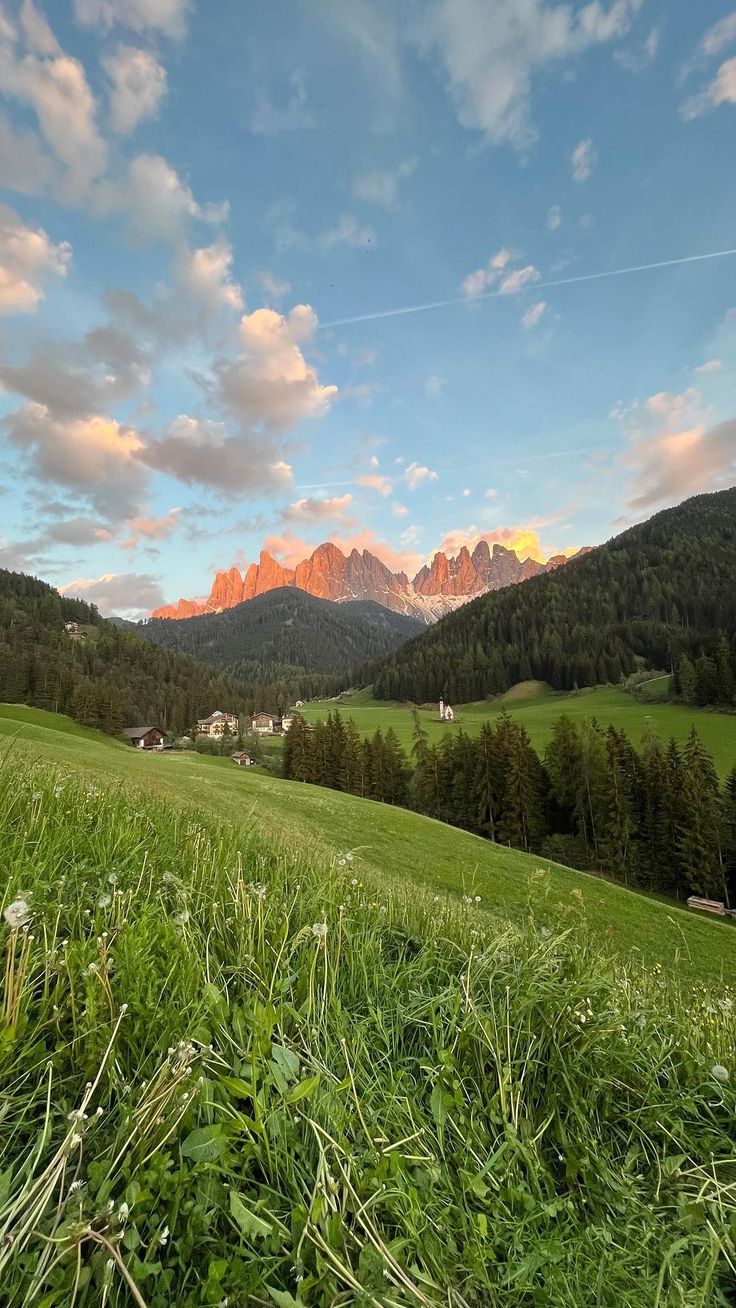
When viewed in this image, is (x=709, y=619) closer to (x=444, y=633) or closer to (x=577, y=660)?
(x=577, y=660)

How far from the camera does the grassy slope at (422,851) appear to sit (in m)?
15.5

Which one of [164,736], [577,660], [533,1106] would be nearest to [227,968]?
[533,1106]

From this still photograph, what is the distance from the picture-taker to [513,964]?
3.40 meters

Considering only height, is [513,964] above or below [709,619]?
below

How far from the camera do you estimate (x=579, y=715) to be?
9369 centimetres

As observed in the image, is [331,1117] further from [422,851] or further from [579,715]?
[579,715]

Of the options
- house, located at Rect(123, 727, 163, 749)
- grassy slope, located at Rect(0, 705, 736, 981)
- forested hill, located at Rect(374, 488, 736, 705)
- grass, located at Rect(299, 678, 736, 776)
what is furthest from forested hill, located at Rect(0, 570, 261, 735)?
grassy slope, located at Rect(0, 705, 736, 981)

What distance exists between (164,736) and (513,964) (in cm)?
13205

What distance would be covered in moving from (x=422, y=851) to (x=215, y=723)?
5148 inches

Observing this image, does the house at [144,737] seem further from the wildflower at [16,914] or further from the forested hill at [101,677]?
the wildflower at [16,914]

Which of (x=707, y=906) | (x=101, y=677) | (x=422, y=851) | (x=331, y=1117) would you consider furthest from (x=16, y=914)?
(x=101, y=677)

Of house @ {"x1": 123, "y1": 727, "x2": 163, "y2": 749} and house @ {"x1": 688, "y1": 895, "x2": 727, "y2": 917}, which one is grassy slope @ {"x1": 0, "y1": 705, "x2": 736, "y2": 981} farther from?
house @ {"x1": 123, "y1": 727, "x2": 163, "y2": 749}

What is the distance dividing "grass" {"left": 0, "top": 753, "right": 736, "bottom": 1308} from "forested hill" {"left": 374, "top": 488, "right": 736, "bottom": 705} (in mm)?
136483

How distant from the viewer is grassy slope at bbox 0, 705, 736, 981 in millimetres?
15500
